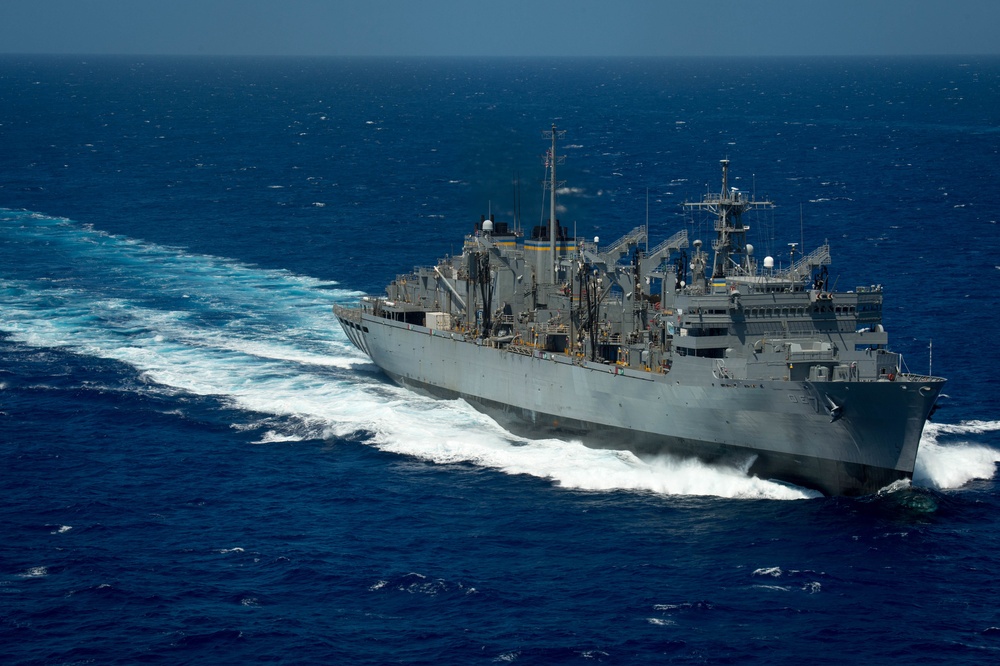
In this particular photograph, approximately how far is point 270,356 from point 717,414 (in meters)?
28.0

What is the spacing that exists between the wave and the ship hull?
81cm

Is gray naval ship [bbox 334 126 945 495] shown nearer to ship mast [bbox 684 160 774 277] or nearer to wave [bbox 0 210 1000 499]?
ship mast [bbox 684 160 774 277]

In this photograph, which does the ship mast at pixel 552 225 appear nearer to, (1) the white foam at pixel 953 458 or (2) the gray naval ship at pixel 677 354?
(2) the gray naval ship at pixel 677 354

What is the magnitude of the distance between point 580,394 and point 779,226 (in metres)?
47.1

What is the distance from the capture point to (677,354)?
171 ft

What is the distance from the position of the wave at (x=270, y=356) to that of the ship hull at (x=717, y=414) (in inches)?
31.8

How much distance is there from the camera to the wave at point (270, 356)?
52156mm

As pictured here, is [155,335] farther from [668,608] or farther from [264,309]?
[668,608]

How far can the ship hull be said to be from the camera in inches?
1885

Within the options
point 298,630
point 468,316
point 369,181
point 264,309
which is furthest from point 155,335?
point 369,181

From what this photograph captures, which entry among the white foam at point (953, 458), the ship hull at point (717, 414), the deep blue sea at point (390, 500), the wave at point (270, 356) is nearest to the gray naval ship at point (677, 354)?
the ship hull at point (717, 414)

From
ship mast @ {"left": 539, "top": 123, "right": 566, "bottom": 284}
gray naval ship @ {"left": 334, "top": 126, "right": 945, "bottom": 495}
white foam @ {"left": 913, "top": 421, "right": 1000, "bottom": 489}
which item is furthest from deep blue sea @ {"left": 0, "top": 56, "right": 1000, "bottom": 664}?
ship mast @ {"left": 539, "top": 123, "right": 566, "bottom": 284}

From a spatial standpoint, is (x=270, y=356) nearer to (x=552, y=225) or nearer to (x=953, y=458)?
(x=552, y=225)

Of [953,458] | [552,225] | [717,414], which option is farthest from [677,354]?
[552,225]
